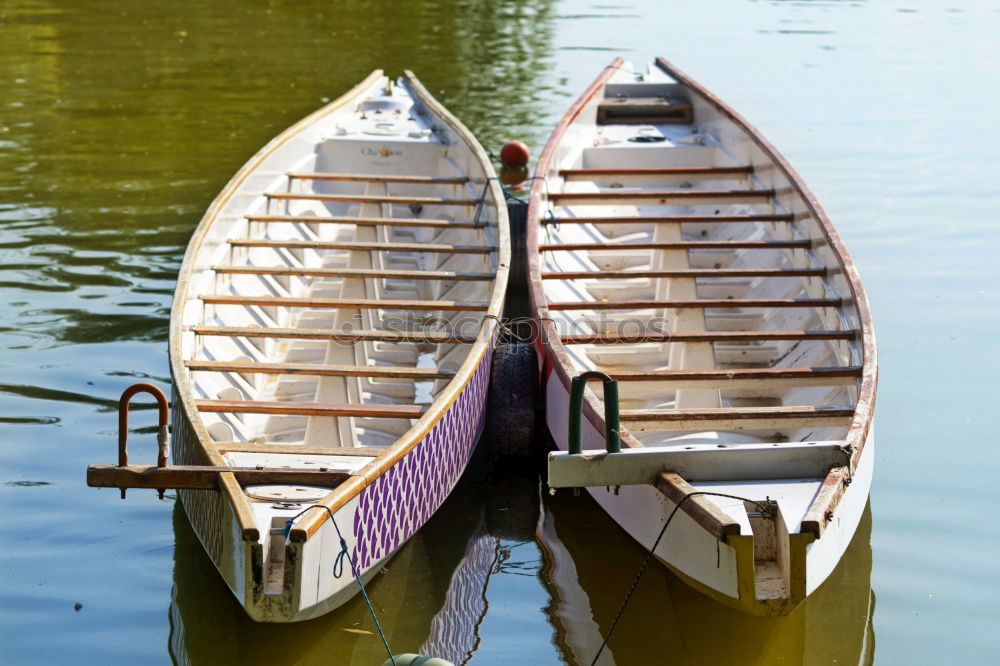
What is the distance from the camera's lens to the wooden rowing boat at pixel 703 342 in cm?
430

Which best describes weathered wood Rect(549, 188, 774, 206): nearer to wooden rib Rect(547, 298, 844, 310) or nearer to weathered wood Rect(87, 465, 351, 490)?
wooden rib Rect(547, 298, 844, 310)

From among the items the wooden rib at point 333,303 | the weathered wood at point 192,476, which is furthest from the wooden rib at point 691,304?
the weathered wood at point 192,476

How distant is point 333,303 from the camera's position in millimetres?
6578

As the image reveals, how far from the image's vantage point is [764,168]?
839 centimetres

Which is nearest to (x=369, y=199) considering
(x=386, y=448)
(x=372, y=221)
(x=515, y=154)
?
(x=372, y=221)

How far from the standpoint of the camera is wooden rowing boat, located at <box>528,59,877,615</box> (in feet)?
14.1

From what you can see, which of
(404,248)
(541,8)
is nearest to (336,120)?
(404,248)

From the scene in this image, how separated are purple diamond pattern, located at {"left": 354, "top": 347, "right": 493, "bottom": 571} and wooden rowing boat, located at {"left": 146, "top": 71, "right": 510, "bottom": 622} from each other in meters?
0.01

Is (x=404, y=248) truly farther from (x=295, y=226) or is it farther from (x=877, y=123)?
(x=877, y=123)

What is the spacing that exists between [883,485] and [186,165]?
7923 millimetres

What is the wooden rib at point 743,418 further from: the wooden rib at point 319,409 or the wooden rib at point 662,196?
the wooden rib at point 662,196

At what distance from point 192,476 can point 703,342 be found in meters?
2.93

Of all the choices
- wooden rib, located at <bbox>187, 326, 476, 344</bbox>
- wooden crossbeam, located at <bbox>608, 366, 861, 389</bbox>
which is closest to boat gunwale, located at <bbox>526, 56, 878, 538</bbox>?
wooden crossbeam, located at <bbox>608, 366, 861, 389</bbox>

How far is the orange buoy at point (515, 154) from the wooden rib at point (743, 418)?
19.8 feet
